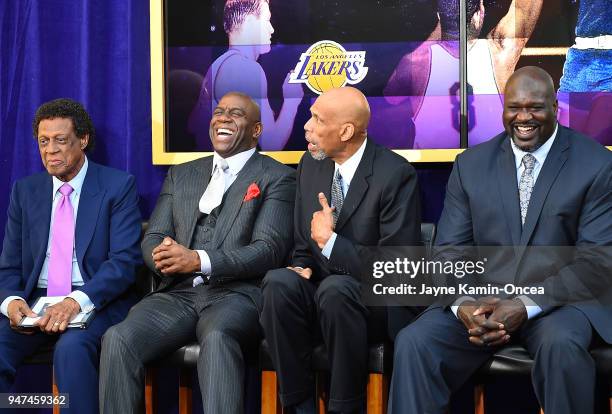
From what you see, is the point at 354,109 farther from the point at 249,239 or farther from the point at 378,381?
the point at 378,381

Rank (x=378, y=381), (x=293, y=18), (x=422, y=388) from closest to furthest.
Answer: (x=422, y=388)
(x=378, y=381)
(x=293, y=18)

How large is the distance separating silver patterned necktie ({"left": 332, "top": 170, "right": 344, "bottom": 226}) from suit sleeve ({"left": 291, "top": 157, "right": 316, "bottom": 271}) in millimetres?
112

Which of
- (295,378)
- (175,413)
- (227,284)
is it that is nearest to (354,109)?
(227,284)

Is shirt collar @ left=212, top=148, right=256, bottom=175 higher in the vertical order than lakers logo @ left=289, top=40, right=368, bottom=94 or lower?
lower

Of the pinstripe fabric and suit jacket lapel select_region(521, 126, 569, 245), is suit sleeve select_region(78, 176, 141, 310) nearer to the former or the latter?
the pinstripe fabric

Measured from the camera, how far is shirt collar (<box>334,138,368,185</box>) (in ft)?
12.4

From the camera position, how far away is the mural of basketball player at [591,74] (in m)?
4.07

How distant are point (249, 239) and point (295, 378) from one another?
2.29 feet

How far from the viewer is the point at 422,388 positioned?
10.5ft

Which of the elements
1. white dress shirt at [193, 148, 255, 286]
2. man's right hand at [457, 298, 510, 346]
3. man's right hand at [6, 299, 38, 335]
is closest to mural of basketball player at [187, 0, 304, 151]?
white dress shirt at [193, 148, 255, 286]

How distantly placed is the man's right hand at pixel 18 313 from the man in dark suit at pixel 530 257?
1.48 m

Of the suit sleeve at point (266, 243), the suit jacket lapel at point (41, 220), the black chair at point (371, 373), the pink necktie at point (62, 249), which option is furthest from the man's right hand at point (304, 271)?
the suit jacket lapel at point (41, 220)

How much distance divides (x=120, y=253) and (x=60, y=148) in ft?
1.72
